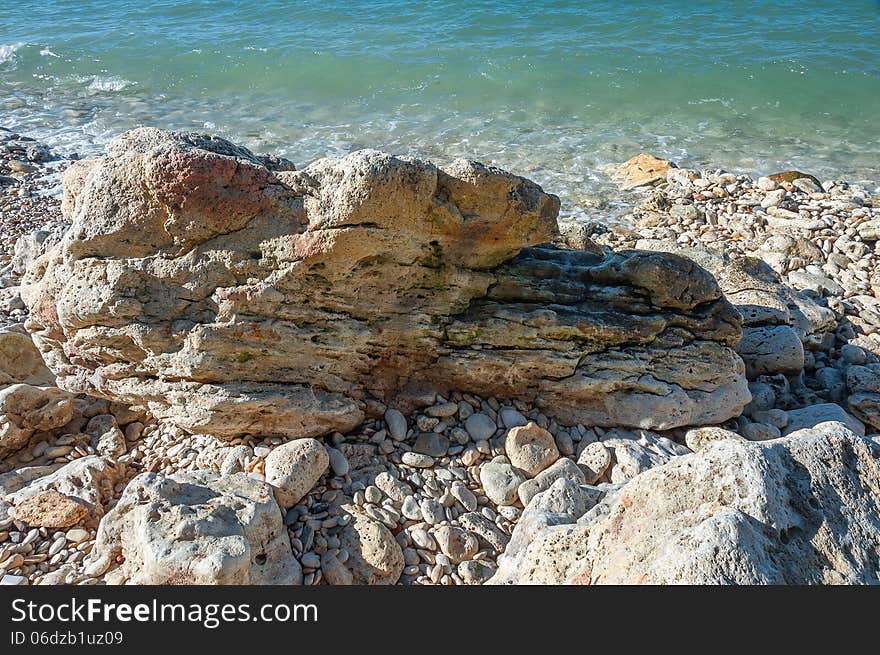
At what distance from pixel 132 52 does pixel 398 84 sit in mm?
11310

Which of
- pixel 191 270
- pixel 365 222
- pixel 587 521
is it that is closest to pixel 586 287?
pixel 365 222

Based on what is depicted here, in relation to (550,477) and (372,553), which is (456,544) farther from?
(550,477)

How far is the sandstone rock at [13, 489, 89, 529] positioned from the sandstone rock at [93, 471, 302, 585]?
0.42m

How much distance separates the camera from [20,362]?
6223 millimetres

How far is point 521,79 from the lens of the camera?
20.3m

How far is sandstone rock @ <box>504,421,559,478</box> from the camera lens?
5.24m

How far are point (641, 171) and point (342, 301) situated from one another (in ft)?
33.9

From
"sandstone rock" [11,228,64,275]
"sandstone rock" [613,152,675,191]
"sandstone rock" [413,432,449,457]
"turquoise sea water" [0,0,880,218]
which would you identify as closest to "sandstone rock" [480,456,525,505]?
"sandstone rock" [413,432,449,457]

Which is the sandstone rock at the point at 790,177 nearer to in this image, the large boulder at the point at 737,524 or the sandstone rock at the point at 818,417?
the sandstone rock at the point at 818,417

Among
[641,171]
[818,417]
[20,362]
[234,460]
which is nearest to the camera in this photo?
[234,460]

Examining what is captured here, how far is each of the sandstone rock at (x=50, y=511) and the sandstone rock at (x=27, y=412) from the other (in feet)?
3.05

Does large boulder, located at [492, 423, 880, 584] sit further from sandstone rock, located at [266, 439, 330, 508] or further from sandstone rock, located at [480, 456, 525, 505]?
sandstone rock, located at [266, 439, 330, 508]

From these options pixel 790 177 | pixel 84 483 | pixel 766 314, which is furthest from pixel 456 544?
pixel 790 177

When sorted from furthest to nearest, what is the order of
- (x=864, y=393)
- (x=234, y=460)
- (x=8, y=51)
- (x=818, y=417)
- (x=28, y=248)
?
(x=8, y=51) → (x=28, y=248) → (x=864, y=393) → (x=818, y=417) → (x=234, y=460)
